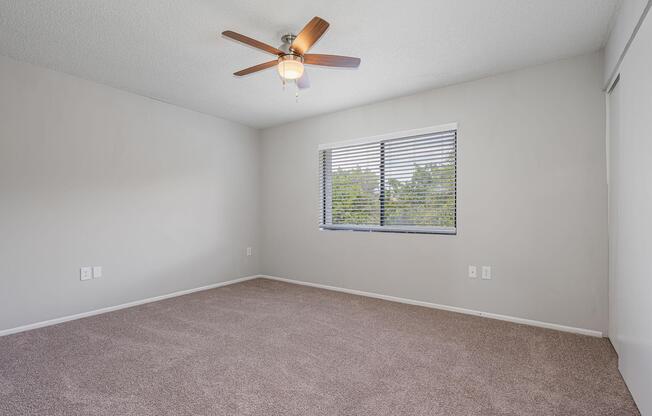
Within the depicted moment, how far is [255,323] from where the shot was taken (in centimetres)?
310

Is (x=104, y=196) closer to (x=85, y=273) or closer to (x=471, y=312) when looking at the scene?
(x=85, y=273)

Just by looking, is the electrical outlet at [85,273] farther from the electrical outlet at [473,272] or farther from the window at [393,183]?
the electrical outlet at [473,272]

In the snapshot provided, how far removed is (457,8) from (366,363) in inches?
95.5

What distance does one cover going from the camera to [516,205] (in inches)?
121

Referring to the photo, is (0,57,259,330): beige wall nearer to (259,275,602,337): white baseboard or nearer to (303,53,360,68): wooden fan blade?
(259,275,602,337): white baseboard

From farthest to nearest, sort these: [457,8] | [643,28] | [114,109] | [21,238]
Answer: [114,109] < [21,238] < [457,8] < [643,28]

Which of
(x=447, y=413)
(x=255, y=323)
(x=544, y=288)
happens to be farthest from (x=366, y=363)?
(x=544, y=288)

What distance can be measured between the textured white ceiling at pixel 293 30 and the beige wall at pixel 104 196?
0.39m

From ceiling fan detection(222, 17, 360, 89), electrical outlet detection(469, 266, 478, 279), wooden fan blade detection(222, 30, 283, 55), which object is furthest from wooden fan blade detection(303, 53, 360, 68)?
electrical outlet detection(469, 266, 478, 279)

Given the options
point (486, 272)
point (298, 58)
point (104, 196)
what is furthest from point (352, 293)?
point (104, 196)

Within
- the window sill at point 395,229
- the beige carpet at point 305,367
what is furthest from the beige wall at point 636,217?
the window sill at point 395,229

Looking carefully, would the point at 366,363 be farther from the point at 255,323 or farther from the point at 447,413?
the point at 255,323

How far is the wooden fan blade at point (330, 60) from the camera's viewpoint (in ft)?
7.49

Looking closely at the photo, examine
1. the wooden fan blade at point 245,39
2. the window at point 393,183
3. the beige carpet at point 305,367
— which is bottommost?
the beige carpet at point 305,367
